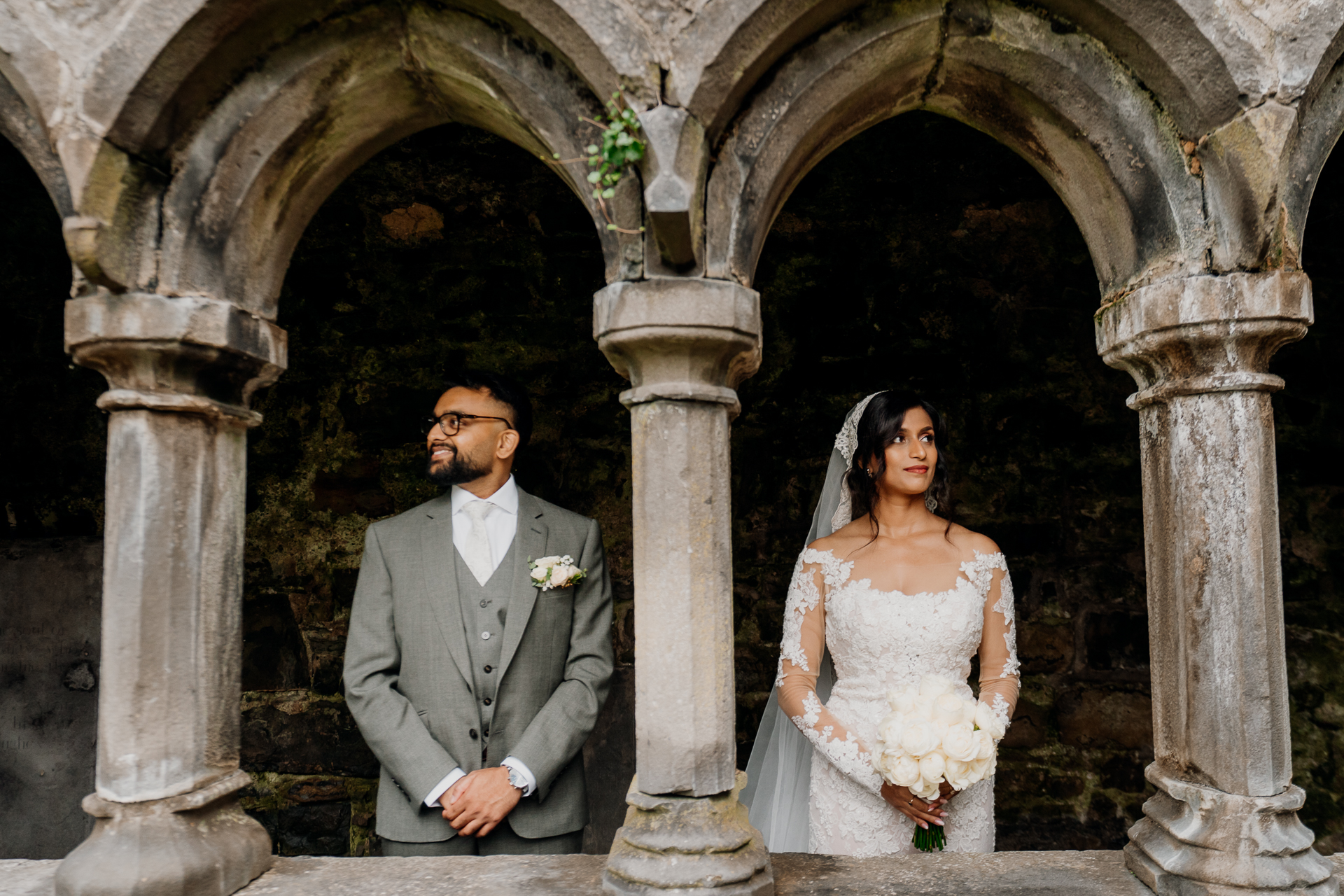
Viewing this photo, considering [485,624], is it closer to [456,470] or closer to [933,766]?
[456,470]

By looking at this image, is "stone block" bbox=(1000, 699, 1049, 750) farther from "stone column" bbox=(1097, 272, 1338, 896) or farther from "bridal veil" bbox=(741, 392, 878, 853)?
"stone column" bbox=(1097, 272, 1338, 896)

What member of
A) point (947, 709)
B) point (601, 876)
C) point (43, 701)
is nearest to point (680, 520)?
point (601, 876)

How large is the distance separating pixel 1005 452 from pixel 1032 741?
1174 mm

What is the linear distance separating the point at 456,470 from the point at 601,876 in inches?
48.1

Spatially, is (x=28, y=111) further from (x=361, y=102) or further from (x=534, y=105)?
(x=534, y=105)

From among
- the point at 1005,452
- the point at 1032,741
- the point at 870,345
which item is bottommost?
the point at 1032,741

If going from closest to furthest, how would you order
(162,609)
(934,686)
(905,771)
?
(162,609) → (905,771) → (934,686)

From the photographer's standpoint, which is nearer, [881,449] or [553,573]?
[553,573]

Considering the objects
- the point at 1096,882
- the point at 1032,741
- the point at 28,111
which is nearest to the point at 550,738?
the point at 1096,882

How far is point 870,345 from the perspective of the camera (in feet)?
11.6

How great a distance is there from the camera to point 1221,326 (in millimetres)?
1722

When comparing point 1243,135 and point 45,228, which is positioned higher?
point 45,228

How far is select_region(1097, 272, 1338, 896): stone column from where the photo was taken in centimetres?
169

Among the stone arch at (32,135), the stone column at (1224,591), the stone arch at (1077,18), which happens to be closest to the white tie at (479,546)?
the stone arch at (32,135)
